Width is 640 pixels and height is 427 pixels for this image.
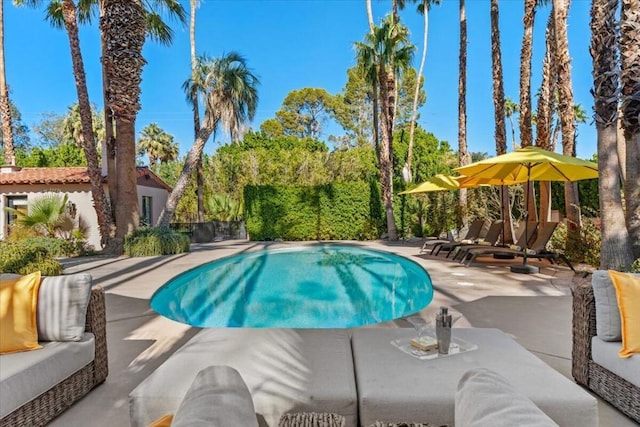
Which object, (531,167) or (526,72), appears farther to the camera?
(526,72)

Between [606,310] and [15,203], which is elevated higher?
[15,203]

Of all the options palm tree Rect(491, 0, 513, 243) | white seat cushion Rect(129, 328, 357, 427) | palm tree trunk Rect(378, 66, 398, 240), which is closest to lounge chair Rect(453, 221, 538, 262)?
palm tree Rect(491, 0, 513, 243)

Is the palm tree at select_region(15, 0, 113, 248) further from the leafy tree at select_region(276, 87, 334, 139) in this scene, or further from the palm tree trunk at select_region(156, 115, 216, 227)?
the leafy tree at select_region(276, 87, 334, 139)

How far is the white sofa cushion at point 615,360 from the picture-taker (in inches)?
96.0

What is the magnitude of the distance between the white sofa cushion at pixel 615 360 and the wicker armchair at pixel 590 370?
0.13 ft

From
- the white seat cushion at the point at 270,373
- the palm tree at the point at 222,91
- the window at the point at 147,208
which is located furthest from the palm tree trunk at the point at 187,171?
the white seat cushion at the point at 270,373

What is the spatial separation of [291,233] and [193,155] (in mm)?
5325

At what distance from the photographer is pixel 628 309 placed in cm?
259

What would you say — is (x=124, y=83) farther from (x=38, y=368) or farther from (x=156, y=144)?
(x=156, y=144)

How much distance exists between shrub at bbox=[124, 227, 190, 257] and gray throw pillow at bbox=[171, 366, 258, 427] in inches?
448

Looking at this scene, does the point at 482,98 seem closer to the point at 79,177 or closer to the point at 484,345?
the point at 79,177

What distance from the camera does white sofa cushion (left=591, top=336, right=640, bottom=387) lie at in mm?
2439

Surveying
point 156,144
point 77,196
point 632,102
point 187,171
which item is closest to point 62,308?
point 632,102

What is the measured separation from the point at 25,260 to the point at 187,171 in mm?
8300
